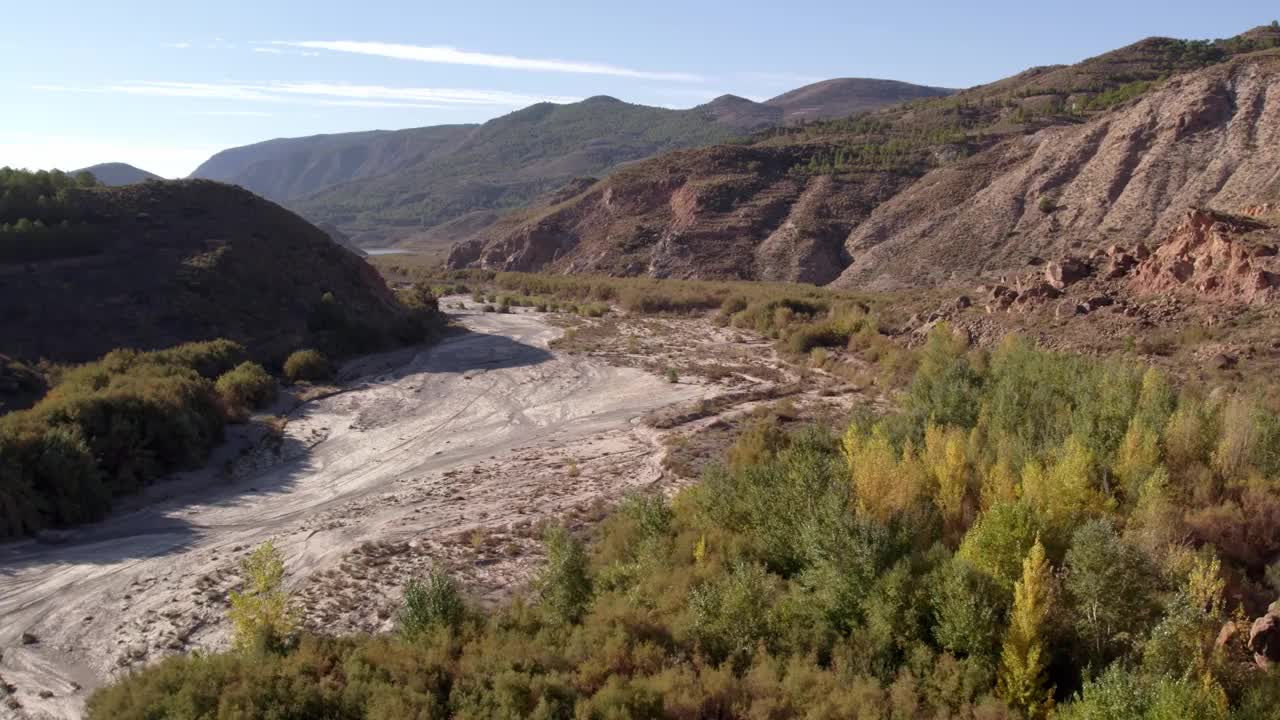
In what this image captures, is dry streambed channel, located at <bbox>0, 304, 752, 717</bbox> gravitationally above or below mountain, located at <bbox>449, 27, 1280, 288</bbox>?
below

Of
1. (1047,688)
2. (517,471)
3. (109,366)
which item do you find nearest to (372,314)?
(109,366)

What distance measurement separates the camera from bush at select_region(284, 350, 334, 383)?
94.7ft

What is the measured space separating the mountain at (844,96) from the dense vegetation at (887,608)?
153148 mm

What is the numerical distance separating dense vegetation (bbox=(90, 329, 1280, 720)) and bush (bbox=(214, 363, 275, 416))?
1503cm

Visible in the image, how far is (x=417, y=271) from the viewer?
70.9 meters

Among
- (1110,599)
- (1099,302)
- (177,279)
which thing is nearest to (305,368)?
(177,279)

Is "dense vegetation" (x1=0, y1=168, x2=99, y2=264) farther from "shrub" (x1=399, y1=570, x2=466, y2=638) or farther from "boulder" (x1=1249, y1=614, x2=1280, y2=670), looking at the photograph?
"boulder" (x1=1249, y1=614, x2=1280, y2=670)

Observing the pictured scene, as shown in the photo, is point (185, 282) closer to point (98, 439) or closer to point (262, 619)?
point (98, 439)

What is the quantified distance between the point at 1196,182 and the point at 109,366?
153ft

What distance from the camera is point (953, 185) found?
5431 centimetres

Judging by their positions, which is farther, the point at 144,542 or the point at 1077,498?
the point at 144,542

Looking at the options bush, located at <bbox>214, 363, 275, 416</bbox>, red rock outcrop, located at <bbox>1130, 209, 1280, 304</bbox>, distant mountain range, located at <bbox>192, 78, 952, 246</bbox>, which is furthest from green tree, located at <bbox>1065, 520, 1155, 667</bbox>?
distant mountain range, located at <bbox>192, 78, 952, 246</bbox>

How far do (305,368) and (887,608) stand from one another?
24.4 meters

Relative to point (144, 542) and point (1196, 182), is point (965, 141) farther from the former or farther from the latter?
point (144, 542)
